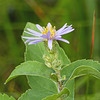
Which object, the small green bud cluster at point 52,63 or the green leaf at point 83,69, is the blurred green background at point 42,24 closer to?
the green leaf at point 83,69

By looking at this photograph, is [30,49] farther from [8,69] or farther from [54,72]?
[8,69]

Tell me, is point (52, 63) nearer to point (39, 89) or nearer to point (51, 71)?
point (51, 71)

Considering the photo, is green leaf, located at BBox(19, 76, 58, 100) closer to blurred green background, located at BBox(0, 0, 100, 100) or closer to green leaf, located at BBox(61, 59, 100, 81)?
green leaf, located at BBox(61, 59, 100, 81)

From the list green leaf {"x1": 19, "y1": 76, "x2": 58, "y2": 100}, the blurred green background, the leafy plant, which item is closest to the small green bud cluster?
the leafy plant

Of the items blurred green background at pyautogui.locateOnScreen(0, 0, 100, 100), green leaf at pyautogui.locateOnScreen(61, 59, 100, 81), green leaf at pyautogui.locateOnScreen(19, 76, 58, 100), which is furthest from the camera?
blurred green background at pyautogui.locateOnScreen(0, 0, 100, 100)

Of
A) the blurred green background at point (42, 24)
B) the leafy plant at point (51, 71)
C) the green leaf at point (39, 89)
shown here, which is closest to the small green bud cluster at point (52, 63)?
the leafy plant at point (51, 71)

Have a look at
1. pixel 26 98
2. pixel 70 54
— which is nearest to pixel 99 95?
pixel 70 54
